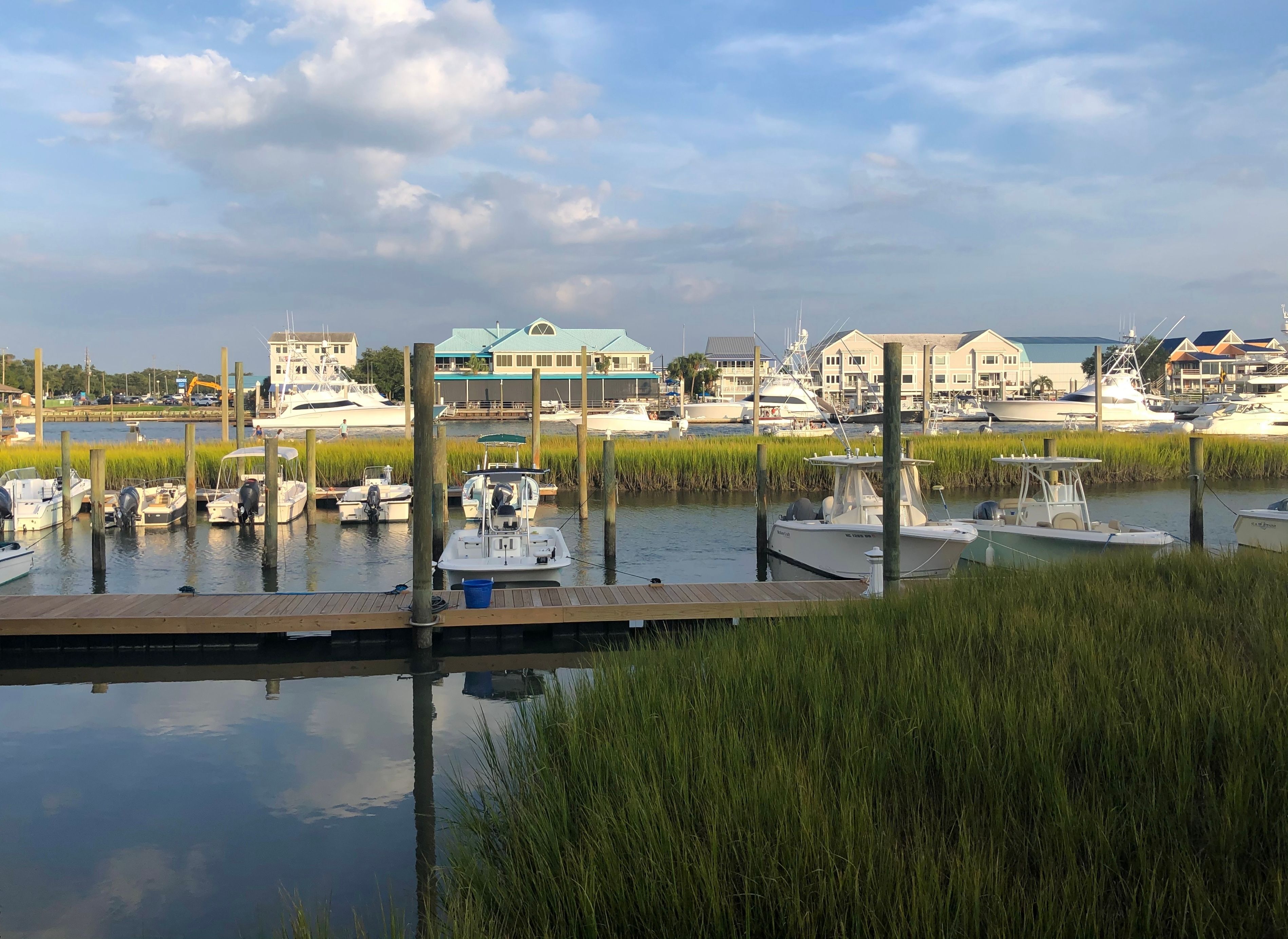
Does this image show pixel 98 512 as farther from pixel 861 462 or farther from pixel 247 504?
pixel 861 462

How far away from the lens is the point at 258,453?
1101 inches

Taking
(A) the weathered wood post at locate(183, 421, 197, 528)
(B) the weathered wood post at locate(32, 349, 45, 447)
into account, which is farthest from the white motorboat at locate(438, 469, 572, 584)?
(B) the weathered wood post at locate(32, 349, 45, 447)

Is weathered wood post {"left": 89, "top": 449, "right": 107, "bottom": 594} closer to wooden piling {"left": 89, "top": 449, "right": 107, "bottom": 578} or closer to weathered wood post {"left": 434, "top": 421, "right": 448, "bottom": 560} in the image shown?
wooden piling {"left": 89, "top": 449, "right": 107, "bottom": 578}

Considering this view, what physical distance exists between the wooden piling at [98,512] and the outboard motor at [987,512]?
17.7 metres

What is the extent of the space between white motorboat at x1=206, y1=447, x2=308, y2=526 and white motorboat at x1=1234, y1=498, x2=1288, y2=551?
22565 mm

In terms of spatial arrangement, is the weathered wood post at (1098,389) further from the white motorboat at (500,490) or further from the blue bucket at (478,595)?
the blue bucket at (478,595)

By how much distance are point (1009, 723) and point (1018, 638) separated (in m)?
2.53

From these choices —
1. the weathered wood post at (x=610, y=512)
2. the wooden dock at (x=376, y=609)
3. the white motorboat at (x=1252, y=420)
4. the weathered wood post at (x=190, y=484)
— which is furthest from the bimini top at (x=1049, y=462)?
the white motorboat at (x=1252, y=420)

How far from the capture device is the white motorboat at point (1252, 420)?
192 feet

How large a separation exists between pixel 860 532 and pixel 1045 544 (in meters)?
3.14

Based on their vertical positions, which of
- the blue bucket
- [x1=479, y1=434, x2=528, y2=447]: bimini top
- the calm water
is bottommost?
the calm water

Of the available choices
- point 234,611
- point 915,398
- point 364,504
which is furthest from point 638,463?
point 915,398

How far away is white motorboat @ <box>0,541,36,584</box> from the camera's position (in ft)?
58.6

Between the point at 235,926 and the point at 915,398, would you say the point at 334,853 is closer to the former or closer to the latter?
the point at 235,926
